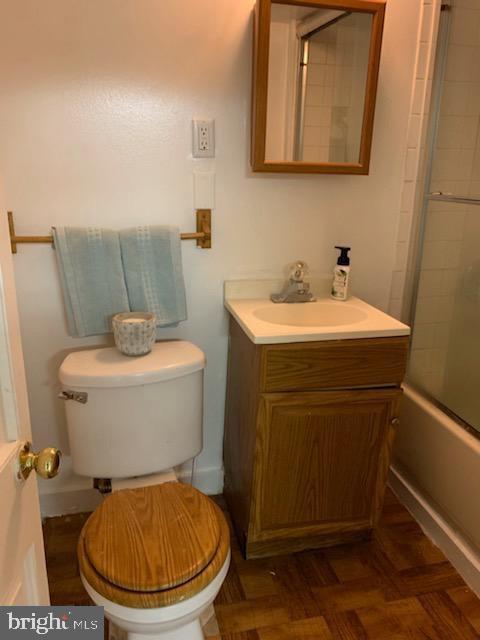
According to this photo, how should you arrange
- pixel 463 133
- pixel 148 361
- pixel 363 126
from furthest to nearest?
pixel 463 133, pixel 363 126, pixel 148 361

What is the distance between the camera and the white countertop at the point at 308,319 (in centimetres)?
137

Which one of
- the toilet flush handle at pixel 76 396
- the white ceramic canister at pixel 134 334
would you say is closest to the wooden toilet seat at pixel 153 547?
the toilet flush handle at pixel 76 396

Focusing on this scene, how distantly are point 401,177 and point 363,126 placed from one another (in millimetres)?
291

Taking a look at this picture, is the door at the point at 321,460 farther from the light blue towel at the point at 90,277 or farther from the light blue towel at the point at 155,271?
the light blue towel at the point at 90,277

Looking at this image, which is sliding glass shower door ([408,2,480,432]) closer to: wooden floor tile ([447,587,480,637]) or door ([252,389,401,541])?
door ([252,389,401,541])

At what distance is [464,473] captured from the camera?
1.59 m

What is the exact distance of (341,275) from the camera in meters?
1.71

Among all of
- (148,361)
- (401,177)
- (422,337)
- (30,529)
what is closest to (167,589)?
(30,529)

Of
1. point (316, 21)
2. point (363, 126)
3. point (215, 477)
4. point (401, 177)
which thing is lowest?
point (215, 477)

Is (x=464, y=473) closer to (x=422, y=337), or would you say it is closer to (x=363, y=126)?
(x=422, y=337)

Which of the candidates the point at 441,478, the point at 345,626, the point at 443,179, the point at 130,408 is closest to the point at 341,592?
the point at 345,626

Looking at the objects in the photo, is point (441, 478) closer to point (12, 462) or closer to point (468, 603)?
point (468, 603)

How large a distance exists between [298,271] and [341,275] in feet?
0.51

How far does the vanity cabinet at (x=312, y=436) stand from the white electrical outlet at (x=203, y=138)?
0.59m
